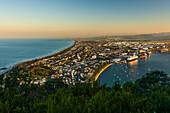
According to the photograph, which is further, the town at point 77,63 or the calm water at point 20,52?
the calm water at point 20,52

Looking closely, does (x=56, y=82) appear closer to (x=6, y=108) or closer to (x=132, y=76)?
(x=6, y=108)

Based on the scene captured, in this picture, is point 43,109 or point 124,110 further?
point 43,109

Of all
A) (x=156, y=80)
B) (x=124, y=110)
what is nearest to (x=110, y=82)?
(x=156, y=80)

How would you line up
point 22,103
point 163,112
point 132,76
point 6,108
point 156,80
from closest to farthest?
point 163,112, point 6,108, point 22,103, point 156,80, point 132,76

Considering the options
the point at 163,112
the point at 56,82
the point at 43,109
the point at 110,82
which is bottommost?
the point at 110,82

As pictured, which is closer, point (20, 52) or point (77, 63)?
point (77, 63)

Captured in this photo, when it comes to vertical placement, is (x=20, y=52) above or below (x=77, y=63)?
above

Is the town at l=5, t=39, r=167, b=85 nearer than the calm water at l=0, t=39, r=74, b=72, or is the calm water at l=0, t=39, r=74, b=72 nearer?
the town at l=5, t=39, r=167, b=85

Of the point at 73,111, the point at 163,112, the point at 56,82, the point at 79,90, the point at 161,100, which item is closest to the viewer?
the point at 163,112

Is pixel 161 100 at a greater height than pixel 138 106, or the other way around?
pixel 161 100
